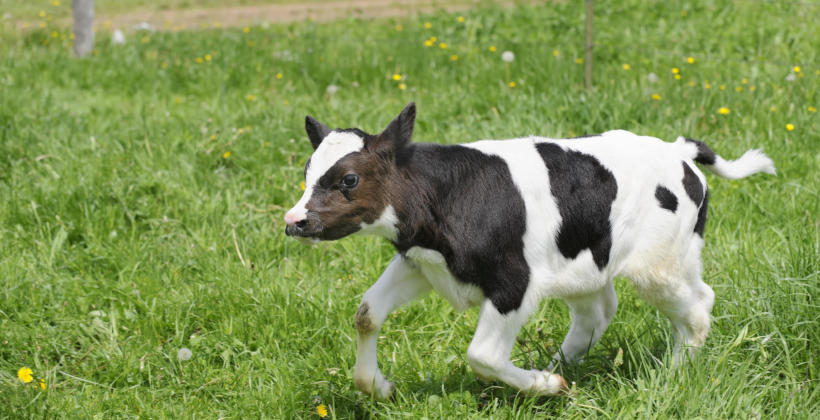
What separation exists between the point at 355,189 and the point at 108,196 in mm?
2682

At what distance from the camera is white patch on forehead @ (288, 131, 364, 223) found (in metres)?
2.64

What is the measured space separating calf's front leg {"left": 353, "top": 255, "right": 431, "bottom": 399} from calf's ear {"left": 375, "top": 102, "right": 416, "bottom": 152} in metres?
0.43

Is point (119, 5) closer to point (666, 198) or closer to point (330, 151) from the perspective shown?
point (330, 151)

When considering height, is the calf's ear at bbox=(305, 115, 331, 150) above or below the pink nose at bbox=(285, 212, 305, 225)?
above

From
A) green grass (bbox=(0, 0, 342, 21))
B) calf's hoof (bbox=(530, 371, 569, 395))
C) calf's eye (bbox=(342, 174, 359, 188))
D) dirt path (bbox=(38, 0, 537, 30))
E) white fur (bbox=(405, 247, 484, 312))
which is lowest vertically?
green grass (bbox=(0, 0, 342, 21))

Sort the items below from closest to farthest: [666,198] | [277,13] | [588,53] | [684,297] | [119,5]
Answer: [666,198]
[684,297]
[588,53]
[277,13]
[119,5]

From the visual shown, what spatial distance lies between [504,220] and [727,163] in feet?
3.78

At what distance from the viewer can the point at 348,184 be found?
8.73 feet

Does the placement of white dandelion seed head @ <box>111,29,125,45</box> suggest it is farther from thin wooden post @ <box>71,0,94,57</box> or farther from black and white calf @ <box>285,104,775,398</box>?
black and white calf @ <box>285,104,775,398</box>

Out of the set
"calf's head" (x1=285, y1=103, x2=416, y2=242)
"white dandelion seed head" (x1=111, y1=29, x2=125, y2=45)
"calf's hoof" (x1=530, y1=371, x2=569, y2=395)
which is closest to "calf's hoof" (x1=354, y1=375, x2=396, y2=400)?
"calf's hoof" (x1=530, y1=371, x2=569, y2=395)

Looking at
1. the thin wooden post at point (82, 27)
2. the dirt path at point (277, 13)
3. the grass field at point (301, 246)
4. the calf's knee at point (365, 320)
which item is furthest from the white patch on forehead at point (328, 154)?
the dirt path at point (277, 13)

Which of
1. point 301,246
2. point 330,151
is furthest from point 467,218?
point 301,246

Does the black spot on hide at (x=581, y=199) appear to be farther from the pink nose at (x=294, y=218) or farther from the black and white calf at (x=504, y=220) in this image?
the pink nose at (x=294, y=218)

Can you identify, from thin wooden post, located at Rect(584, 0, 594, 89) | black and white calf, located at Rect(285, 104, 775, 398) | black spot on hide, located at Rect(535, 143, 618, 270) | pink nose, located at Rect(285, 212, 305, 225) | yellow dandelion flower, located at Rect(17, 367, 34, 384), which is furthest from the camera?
thin wooden post, located at Rect(584, 0, 594, 89)
